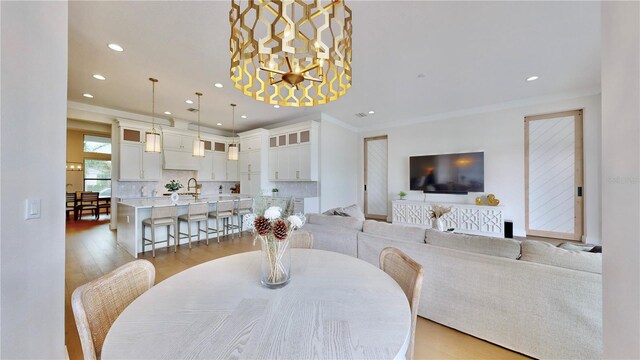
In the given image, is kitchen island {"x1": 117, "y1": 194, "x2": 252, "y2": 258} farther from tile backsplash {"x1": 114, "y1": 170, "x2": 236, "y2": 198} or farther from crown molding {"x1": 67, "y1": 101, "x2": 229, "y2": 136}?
crown molding {"x1": 67, "y1": 101, "x2": 229, "y2": 136}

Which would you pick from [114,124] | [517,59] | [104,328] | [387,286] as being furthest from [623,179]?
[114,124]

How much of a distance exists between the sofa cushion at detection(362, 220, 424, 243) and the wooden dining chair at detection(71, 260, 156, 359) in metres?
1.85

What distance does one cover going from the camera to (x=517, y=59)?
9.75ft

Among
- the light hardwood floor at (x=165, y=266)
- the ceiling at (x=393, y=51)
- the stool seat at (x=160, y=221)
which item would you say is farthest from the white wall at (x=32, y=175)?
the stool seat at (x=160, y=221)

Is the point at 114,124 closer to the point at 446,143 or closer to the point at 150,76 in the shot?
the point at 150,76

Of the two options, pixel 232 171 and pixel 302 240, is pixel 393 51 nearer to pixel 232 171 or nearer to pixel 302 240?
pixel 302 240

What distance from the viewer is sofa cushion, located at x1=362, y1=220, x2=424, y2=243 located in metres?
2.06

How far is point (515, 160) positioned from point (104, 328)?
6211 millimetres

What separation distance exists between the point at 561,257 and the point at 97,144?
41.2ft

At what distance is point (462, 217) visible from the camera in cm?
482

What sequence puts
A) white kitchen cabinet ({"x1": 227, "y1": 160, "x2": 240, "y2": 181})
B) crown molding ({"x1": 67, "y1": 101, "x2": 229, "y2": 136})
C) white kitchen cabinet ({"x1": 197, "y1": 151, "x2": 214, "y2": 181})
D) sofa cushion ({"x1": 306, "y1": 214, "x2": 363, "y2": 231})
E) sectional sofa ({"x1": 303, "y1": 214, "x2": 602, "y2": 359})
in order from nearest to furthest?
sectional sofa ({"x1": 303, "y1": 214, "x2": 602, "y2": 359}) → sofa cushion ({"x1": 306, "y1": 214, "x2": 363, "y2": 231}) → crown molding ({"x1": 67, "y1": 101, "x2": 229, "y2": 136}) → white kitchen cabinet ({"x1": 197, "y1": 151, "x2": 214, "y2": 181}) → white kitchen cabinet ({"x1": 227, "y1": 160, "x2": 240, "y2": 181})

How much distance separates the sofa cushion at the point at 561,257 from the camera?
1.36m

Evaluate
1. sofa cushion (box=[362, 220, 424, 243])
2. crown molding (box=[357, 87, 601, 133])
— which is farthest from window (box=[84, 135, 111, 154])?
sofa cushion (box=[362, 220, 424, 243])

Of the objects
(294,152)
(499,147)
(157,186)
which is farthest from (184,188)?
(499,147)
